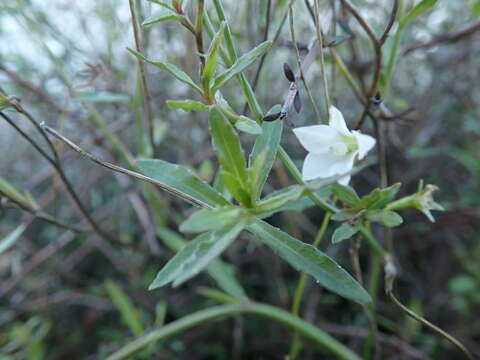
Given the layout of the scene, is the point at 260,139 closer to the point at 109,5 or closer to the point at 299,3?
the point at 299,3

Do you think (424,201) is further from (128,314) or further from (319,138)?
(128,314)

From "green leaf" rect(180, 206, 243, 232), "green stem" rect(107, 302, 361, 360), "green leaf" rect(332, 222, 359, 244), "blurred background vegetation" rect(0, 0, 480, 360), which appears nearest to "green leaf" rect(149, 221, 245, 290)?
"green leaf" rect(180, 206, 243, 232)

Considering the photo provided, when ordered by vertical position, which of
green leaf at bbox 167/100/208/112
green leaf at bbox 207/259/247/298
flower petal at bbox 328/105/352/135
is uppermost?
green leaf at bbox 167/100/208/112

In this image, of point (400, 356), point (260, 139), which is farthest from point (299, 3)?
point (400, 356)

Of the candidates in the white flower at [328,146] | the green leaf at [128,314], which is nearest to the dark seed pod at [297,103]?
the white flower at [328,146]

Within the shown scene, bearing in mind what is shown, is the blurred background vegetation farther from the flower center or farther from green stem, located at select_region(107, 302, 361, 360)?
the flower center

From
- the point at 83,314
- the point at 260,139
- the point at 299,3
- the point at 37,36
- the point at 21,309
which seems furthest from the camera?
the point at 83,314

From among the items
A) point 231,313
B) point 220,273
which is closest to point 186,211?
point 220,273
